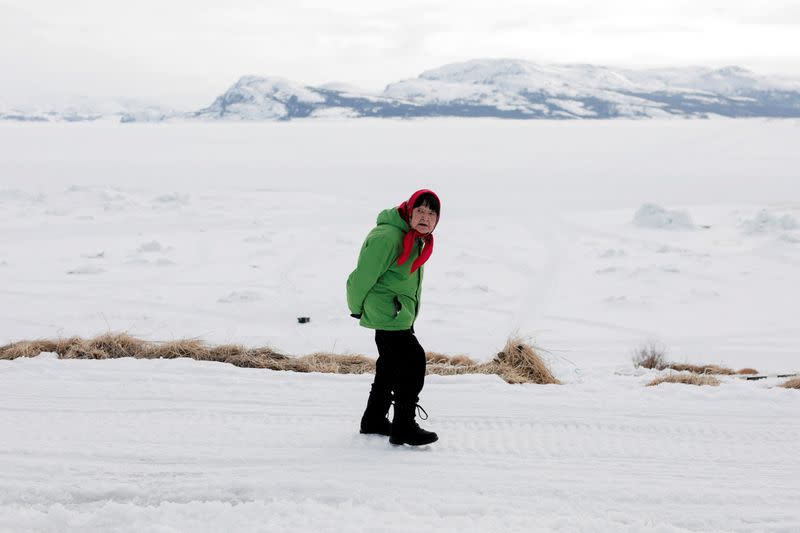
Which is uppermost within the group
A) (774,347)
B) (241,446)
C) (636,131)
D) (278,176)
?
(636,131)

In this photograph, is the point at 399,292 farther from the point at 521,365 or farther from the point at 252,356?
the point at 252,356

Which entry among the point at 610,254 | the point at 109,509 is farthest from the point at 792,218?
the point at 109,509

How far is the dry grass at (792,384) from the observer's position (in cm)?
540

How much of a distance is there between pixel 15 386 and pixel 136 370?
0.81 meters

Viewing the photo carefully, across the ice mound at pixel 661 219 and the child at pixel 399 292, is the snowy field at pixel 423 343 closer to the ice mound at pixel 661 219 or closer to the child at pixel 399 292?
the ice mound at pixel 661 219

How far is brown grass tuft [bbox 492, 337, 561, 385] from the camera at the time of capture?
225 inches

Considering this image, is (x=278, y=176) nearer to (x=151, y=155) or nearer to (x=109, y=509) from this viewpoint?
(x=151, y=155)

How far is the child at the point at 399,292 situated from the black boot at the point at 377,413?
0.35ft

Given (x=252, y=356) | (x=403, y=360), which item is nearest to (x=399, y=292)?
(x=403, y=360)

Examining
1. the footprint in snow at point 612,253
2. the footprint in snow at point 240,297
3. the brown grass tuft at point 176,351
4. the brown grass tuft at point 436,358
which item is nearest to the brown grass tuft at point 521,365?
the brown grass tuft at point 436,358

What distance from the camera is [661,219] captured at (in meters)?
17.9

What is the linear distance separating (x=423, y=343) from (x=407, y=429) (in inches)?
193

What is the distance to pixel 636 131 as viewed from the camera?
166ft

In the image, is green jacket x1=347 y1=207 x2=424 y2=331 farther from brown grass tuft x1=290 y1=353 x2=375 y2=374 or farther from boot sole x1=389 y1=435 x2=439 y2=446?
brown grass tuft x1=290 y1=353 x2=375 y2=374
